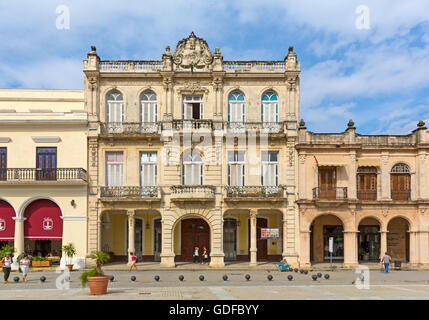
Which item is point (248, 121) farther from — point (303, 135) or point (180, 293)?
point (180, 293)

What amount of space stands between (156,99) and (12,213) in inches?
479

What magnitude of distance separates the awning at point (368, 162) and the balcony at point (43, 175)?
60.5 feet

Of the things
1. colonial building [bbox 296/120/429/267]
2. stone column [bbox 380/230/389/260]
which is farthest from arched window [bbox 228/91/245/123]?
stone column [bbox 380/230/389/260]

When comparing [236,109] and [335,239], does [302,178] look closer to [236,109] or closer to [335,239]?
[335,239]

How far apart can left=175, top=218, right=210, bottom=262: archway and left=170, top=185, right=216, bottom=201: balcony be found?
11.3ft

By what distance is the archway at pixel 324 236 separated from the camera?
115 feet

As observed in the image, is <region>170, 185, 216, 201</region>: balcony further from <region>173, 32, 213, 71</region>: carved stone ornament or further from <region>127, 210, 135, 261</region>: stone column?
<region>173, 32, 213, 71</region>: carved stone ornament

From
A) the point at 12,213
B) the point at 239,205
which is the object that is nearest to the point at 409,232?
the point at 239,205

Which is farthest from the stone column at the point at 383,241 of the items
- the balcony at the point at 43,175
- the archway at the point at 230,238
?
the balcony at the point at 43,175

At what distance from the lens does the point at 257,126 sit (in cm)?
3353

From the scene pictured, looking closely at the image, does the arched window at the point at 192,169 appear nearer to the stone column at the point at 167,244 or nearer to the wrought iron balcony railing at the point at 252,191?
the wrought iron balcony railing at the point at 252,191

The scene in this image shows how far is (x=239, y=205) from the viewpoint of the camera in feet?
108

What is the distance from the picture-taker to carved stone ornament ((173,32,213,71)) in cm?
3372

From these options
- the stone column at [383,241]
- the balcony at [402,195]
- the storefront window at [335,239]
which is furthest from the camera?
the storefront window at [335,239]
